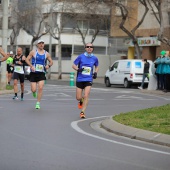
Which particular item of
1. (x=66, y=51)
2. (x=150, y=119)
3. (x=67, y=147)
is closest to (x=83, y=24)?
(x=66, y=51)

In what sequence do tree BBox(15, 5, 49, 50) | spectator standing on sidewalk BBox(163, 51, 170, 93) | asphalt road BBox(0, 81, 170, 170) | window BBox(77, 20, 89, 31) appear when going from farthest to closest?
1. window BBox(77, 20, 89, 31)
2. tree BBox(15, 5, 49, 50)
3. spectator standing on sidewalk BBox(163, 51, 170, 93)
4. asphalt road BBox(0, 81, 170, 170)

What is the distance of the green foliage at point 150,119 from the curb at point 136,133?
0.21 meters

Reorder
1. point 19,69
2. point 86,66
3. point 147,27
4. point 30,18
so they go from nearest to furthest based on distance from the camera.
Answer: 1. point 86,66
2. point 19,69
3. point 147,27
4. point 30,18

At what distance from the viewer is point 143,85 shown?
1302 inches

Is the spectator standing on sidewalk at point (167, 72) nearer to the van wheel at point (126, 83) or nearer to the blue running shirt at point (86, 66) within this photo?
the van wheel at point (126, 83)

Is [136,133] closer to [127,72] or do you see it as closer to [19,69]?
[19,69]

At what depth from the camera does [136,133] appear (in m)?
11.6

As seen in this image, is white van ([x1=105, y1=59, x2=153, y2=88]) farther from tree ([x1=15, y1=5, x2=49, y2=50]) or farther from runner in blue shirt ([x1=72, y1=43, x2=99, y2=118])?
tree ([x1=15, y1=5, x2=49, y2=50])

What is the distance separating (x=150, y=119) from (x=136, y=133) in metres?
1.93

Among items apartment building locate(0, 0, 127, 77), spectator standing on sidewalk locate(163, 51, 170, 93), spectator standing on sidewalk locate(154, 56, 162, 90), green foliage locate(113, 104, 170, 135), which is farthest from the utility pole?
apartment building locate(0, 0, 127, 77)

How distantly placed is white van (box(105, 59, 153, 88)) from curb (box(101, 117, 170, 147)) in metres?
21.5

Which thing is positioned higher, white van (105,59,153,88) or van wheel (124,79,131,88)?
white van (105,59,153,88)

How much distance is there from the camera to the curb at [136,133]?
35.4 feet

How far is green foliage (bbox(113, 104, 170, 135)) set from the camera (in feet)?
39.6
